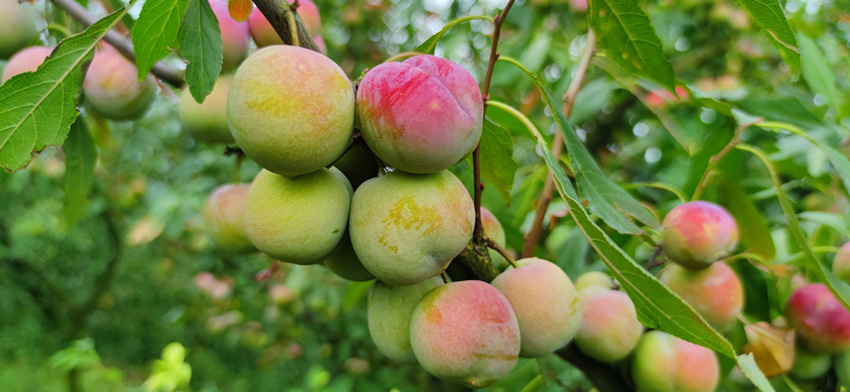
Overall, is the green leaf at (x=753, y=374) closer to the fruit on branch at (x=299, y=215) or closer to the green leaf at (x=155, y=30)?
the fruit on branch at (x=299, y=215)

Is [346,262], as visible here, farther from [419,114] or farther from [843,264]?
[843,264]

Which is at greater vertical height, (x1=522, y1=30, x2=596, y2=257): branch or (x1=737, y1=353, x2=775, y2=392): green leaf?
(x1=522, y1=30, x2=596, y2=257): branch

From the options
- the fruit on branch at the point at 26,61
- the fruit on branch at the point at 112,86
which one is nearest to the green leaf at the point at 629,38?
the fruit on branch at the point at 112,86

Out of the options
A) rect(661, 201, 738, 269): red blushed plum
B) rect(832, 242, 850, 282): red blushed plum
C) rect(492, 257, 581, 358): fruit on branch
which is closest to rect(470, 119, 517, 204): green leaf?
rect(492, 257, 581, 358): fruit on branch

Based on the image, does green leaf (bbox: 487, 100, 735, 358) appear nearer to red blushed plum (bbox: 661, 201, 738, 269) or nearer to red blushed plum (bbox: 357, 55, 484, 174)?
red blushed plum (bbox: 357, 55, 484, 174)

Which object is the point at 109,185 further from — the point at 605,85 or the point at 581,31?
the point at 605,85

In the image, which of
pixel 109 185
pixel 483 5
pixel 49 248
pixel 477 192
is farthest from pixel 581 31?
pixel 49 248

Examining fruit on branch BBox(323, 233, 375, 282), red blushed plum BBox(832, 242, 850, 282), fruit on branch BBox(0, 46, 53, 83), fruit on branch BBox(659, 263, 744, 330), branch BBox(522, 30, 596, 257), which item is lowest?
red blushed plum BBox(832, 242, 850, 282)
